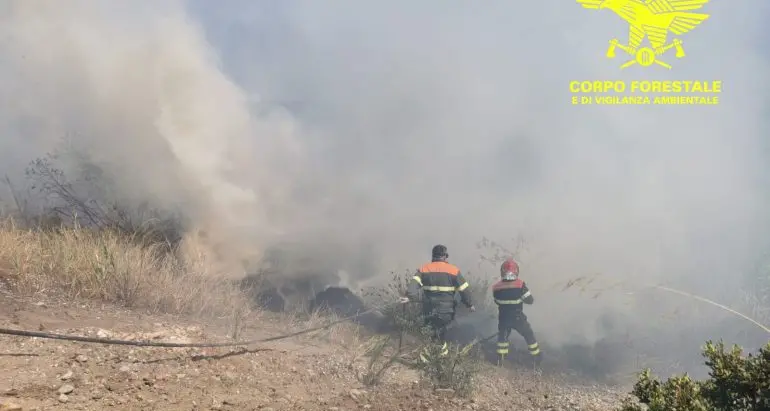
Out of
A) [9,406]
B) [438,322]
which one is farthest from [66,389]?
[438,322]

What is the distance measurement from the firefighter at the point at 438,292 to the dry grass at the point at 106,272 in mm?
2385

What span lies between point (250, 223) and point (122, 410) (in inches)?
173

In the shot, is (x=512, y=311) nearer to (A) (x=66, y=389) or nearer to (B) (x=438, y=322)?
(B) (x=438, y=322)

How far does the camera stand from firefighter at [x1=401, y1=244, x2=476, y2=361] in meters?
6.94

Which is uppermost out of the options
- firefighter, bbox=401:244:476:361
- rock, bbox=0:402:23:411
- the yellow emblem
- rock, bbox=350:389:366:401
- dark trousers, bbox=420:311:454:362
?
the yellow emblem

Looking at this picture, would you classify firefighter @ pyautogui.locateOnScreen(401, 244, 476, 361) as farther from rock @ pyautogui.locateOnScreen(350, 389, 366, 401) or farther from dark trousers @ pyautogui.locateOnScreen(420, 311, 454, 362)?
rock @ pyautogui.locateOnScreen(350, 389, 366, 401)

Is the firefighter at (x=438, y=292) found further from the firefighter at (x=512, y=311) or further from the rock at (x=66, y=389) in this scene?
the rock at (x=66, y=389)

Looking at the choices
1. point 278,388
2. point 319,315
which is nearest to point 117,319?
point 278,388

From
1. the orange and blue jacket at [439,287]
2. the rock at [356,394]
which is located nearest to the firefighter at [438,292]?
the orange and blue jacket at [439,287]

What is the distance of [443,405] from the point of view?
4910 millimetres

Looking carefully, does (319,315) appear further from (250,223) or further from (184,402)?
(184,402)

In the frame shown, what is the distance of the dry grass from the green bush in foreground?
4.83 m

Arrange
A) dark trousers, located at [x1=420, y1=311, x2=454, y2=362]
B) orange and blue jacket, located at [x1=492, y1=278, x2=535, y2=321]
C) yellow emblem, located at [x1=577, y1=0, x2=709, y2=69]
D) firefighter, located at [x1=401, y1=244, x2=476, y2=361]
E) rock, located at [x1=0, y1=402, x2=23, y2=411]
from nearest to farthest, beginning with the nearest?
1. rock, located at [x1=0, y1=402, x2=23, y2=411]
2. dark trousers, located at [x1=420, y1=311, x2=454, y2=362]
3. firefighter, located at [x1=401, y1=244, x2=476, y2=361]
4. orange and blue jacket, located at [x1=492, y1=278, x2=535, y2=321]
5. yellow emblem, located at [x1=577, y1=0, x2=709, y2=69]

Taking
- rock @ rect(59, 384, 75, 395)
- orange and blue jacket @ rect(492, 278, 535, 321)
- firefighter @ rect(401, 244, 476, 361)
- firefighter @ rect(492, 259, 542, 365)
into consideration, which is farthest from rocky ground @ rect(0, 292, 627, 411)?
orange and blue jacket @ rect(492, 278, 535, 321)
